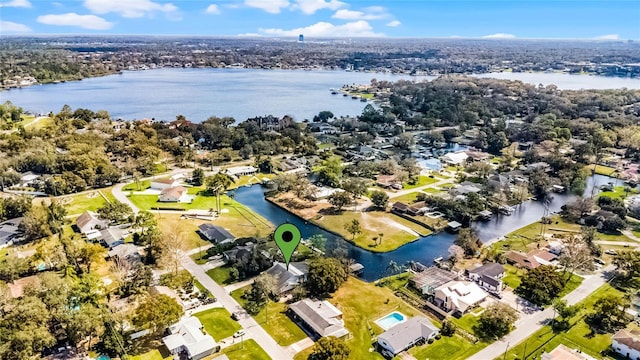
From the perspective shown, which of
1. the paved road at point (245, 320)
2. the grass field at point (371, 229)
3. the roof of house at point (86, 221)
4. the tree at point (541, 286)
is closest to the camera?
the paved road at point (245, 320)

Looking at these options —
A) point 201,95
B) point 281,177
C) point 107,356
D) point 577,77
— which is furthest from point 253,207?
point 577,77

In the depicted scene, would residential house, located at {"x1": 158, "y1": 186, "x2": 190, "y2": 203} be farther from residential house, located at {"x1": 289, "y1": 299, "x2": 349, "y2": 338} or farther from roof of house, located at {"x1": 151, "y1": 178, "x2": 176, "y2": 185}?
residential house, located at {"x1": 289, "y1": 299, "x2": 349, "y2": 338}

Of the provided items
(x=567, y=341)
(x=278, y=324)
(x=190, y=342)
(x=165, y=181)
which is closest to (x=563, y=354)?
(x=567, y=341)

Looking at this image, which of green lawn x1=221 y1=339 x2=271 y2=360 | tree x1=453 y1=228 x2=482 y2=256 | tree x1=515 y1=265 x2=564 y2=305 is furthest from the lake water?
green lawn x1=221 y1=339 x2=271 y2=360

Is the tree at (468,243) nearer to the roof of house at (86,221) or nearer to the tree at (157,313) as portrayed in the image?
the tree at (157,313)

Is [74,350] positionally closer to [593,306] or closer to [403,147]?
[593,306]

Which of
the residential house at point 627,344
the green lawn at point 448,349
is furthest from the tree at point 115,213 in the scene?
the residential house at point 627,344

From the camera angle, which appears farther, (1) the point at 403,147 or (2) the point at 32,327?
(1) the point at 403,147
